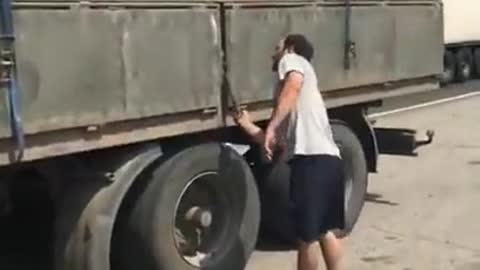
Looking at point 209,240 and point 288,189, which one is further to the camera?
point 288,189

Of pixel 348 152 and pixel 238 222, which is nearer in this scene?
pixel 238 222

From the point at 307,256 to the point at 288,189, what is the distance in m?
1.25

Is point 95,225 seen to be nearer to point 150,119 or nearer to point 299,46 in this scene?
point 150,119

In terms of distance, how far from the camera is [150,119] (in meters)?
6.78

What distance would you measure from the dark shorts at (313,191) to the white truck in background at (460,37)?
19220 millimetres

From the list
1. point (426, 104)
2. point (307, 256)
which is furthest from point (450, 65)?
point (307, 256)

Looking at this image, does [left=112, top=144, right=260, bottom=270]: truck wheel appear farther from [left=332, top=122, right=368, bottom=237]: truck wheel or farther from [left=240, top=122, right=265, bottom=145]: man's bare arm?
[left=332, top=122, right=368, bottom=237]: truck wheel

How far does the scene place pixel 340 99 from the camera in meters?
8.81

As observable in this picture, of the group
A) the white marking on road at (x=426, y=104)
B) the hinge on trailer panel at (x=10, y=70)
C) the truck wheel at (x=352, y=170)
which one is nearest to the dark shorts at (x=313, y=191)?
the hinge on trailer panel at (x=10, y=70)

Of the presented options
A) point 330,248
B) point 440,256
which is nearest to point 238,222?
point 330,248

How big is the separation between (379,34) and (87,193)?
10.6ft

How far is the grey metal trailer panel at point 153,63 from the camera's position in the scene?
5977mm

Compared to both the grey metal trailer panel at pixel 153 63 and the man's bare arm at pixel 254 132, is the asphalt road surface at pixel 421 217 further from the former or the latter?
the man's bare arm at pixel 254 132

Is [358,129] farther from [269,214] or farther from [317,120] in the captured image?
[317,120]
